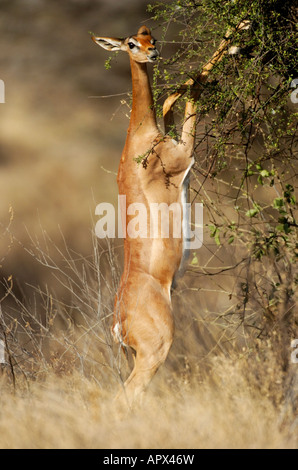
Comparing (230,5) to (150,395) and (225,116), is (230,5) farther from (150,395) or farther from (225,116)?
(150,395)

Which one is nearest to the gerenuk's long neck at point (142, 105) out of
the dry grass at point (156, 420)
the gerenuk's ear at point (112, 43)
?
the gerenuk's ear at point (112, 43)

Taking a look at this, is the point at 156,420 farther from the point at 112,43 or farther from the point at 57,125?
the point at 57,125

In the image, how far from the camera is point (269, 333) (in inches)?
197

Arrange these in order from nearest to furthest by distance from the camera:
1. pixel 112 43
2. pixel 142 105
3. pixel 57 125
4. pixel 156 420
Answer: pixel 156 420
pixel 142 105
pixel 112 43
pixel 57 125

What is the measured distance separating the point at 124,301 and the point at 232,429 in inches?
48.8

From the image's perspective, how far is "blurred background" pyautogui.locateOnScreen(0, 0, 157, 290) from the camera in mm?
11781

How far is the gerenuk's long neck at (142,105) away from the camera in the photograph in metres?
4.78

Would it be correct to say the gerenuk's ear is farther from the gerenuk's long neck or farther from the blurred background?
the blurred background

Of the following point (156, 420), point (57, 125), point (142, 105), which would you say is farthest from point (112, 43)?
point (57, 125)

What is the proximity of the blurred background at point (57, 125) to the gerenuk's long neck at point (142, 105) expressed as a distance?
644 cm

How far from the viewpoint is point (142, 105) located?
4785 millimetres

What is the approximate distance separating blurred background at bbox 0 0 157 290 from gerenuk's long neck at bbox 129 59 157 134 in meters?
6.44

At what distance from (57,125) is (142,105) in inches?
313

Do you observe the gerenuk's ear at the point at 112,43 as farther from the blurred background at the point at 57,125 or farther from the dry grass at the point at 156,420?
the blurred background at the point at 57,125
